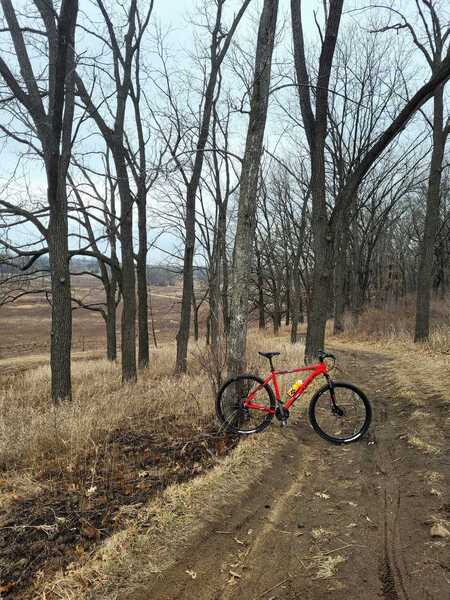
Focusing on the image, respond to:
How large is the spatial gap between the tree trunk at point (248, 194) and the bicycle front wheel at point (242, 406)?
10.0 inches

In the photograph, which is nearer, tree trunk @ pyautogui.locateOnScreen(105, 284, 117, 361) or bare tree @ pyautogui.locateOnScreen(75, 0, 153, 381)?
bare tree @ pyautogui.locateOnScreen(75, 0, 153, 381)

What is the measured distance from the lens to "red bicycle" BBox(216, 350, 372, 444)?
512cm

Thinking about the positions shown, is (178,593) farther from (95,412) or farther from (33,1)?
(33,1)

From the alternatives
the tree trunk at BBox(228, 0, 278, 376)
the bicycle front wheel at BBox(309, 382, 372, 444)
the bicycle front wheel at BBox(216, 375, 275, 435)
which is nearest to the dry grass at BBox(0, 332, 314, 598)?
the bicycle front wheel at BBox(216, 375, 275, 435)

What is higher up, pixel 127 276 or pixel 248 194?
pixel 248 194

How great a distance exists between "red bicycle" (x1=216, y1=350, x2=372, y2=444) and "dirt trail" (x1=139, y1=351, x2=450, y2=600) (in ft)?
1.12

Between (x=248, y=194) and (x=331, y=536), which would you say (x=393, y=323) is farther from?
(x=331, y=536)

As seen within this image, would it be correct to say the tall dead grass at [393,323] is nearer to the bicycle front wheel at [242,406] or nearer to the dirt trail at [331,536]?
the bicycle front wheel at [242,406]

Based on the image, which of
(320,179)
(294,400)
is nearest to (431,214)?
(320,179)

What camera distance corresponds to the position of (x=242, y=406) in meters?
5.48

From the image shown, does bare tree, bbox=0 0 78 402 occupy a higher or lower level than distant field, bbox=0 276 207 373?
higher

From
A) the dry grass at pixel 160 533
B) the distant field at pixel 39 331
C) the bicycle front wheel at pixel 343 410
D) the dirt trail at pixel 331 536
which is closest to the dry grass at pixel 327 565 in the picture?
the dirt trail at pixel 331 536

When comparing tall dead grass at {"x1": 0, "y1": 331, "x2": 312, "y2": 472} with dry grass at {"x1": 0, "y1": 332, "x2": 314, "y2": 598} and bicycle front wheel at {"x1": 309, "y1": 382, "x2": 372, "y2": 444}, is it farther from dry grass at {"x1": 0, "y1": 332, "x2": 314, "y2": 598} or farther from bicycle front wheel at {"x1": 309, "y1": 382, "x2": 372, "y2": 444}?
bicycle front wheel at {"x1": 309, "y1": 382, "x2": 372, "y2": 444}

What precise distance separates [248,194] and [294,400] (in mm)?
3164
